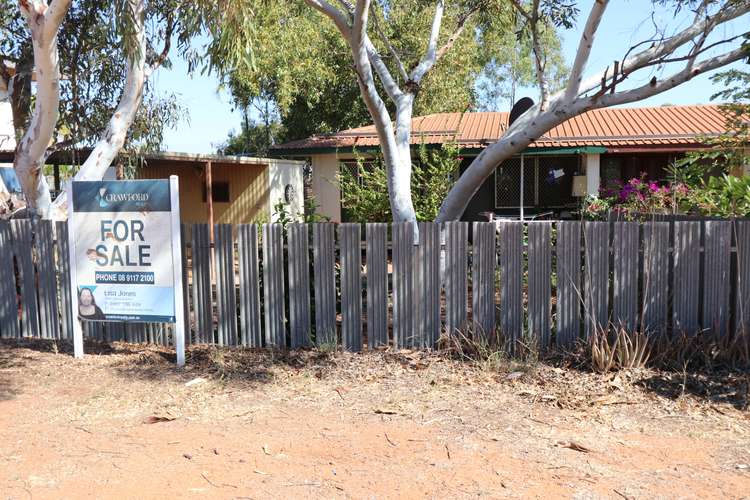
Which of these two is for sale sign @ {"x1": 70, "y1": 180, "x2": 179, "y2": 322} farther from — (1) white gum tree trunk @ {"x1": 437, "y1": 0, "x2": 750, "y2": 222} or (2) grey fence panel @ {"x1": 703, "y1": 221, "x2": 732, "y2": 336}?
(2) grey fence panel @ {"x1": 703, "y1": 221, "x2": 732, "y2": 336}

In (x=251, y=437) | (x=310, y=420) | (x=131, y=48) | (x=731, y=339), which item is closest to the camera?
Answer: (x=251, y=437)

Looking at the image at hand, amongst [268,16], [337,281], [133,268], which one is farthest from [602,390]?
[268,16]

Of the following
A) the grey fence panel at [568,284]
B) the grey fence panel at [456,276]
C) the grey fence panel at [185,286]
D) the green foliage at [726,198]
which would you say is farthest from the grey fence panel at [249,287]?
the green foliage at [726,198]

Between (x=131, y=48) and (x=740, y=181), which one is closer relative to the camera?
(x=740, y=181)

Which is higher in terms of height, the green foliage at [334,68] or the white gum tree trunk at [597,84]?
the green foliage at [334,68]

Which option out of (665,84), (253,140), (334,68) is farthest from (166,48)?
(253,140)

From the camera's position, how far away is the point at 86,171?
8.12 m

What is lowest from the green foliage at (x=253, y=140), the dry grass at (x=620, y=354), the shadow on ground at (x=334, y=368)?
the shadow on ground at (x=334, y=368)

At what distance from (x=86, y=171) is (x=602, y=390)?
6181 millimetres

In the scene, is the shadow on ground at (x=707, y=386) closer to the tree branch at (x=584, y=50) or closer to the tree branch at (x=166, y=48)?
the tree branch at (x=584, y=50)

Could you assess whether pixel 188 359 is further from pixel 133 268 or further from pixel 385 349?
pixel 385 349

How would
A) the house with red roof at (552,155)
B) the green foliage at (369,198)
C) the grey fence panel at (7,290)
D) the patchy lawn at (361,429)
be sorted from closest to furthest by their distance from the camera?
the patchy lawn at (361,429) → the grey fence panel at (7,290) → the green foliage at (369,198) → the house with red roof at (552,155)

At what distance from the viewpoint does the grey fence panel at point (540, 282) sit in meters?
6.43

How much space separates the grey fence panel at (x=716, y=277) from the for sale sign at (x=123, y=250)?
4968mm
